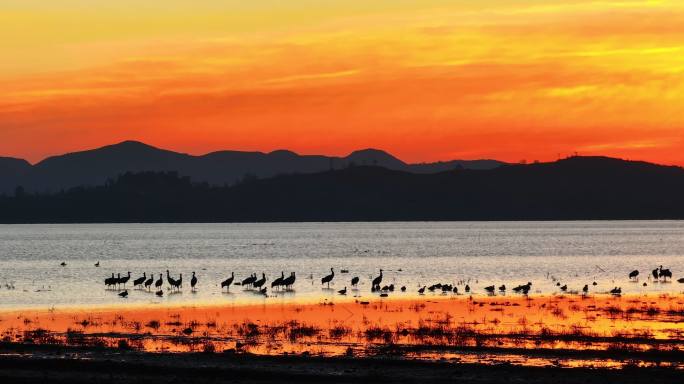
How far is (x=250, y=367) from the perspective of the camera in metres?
26.3

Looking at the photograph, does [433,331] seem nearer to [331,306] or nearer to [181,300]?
[331,306]

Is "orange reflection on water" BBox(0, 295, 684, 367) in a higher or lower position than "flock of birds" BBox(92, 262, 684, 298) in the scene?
lower

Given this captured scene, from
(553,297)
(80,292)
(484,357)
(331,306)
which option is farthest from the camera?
(80,292)

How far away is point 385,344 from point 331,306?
1747cm

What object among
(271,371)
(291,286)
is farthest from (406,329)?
(291,286)

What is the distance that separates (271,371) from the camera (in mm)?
25531

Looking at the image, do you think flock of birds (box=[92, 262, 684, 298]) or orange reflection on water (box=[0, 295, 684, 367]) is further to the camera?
flock of birds (box=[92, 262, 684, 298])

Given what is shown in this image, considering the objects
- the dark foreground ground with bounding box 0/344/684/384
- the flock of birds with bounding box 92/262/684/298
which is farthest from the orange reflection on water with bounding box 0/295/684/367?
the flock of birds with bounding box 92/262/684/298

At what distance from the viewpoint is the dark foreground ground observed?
2442 cm

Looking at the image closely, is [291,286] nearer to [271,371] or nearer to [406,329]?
[406,329]

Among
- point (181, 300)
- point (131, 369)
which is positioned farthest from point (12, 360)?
point (181, 300)

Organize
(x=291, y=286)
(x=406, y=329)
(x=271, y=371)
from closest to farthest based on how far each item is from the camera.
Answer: (x=271, y=371) < (x=406, y=329) < (x=291, y=286)

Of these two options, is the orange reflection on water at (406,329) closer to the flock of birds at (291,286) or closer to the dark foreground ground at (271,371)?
the dark foreground ground at (271,371)

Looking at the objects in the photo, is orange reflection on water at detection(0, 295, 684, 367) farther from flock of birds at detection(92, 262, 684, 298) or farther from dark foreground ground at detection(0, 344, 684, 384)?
flock of birds at detection(92, 262, 684, 298)
